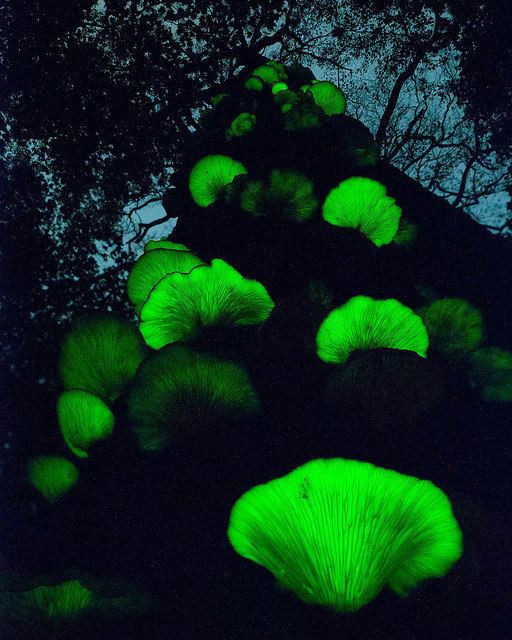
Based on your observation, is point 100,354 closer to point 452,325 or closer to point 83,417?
point 83,417

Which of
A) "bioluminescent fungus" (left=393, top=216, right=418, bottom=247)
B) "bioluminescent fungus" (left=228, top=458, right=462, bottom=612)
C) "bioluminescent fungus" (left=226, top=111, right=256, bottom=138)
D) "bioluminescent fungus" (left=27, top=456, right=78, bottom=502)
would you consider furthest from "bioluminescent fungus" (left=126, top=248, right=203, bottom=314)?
"bioluminescent fungus" (left=226, top=111, right=256, bottom=138)

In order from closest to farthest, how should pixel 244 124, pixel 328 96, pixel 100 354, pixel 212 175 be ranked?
pixel 100 354 < pixel 212 175 < pixel 244 124 < pixel 328 96

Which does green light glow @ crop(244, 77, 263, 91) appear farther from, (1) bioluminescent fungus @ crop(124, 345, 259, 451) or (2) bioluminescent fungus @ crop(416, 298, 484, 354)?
(1) bioluminescent fungus @ crop(124, 345, 259, 451)

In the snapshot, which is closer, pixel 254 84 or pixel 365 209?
pixel 365 209

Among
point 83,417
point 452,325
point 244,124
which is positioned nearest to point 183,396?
point 83,417

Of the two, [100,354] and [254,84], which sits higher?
[254,84]

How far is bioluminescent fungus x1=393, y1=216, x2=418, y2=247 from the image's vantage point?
8.23ft

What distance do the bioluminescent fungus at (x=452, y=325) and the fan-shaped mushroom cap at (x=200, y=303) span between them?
72 centimetres

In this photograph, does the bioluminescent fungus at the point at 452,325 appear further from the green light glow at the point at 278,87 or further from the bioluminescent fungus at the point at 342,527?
the green light glow at the point at 278,87

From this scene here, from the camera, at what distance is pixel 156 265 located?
170 centimetres

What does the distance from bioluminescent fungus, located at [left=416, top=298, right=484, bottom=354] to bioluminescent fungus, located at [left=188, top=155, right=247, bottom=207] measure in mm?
1641

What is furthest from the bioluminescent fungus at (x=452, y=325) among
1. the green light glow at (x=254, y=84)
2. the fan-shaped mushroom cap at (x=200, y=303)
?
the green light glow at (x=254, y=84)

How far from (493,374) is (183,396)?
50.6 inches

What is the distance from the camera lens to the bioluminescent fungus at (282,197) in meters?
2.24
